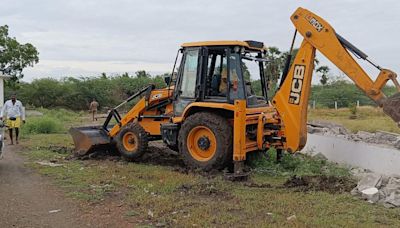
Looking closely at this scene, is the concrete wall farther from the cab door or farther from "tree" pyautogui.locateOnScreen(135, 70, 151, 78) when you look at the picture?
"tree" pyautogui.locateOnScreen(135, 70, 151, 78)

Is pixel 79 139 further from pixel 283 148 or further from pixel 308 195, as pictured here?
pixel 308 195

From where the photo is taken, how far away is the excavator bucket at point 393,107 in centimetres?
794

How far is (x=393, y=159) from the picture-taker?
9.17m

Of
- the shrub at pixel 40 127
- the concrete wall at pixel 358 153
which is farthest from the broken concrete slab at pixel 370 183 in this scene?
the shrub at pixel 40 127

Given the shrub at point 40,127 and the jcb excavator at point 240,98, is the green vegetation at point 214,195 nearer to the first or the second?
the jcb excavator at point 240,98

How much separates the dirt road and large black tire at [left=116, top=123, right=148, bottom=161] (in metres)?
2.21

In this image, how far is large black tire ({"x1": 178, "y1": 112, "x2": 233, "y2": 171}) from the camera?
9164 millimetres

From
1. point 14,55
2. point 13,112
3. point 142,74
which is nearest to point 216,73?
point 13,112

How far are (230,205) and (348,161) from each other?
4.51m

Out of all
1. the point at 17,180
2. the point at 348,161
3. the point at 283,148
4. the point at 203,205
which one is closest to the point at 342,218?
the point at 203,205

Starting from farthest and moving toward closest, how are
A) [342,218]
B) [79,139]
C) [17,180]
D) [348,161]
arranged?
[79,139], [348,161], [17,180], [342,218]

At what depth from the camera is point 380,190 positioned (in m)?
7.47

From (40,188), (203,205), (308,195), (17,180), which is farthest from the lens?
(17,180)

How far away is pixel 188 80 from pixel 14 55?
28874 millimetres
